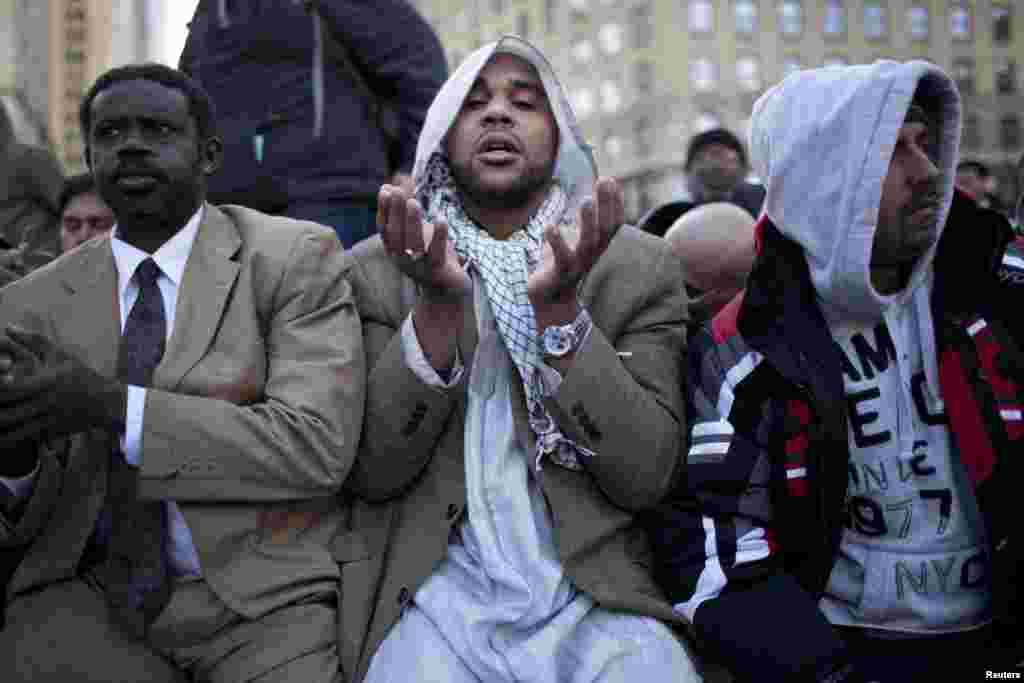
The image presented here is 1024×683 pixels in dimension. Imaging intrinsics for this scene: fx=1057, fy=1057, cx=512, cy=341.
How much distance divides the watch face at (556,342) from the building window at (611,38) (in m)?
58.3

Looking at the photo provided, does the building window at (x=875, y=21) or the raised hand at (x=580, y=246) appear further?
the building window at (x=875, y=21)

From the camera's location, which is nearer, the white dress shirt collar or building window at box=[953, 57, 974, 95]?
the white dress shirt collar

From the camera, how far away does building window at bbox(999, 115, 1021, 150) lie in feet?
174

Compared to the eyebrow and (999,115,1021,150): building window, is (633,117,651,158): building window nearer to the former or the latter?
(999,115,1021,150): building window

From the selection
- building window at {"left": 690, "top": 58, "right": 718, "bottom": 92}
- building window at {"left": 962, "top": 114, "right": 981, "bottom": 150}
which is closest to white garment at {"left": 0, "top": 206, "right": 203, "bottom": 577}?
building window at {"left": 690, "top": 58, "right": 718, "bottom": 92}

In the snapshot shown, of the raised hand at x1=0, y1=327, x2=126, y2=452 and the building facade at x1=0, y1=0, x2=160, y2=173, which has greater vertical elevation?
the building facade at x1=0, y1=0, x2=160, y2=173

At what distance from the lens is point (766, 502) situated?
8.18 feet

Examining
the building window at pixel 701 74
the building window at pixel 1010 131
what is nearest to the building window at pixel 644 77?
the building window at pixel 701 74

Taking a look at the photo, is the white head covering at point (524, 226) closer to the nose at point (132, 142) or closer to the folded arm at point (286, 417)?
the folded arm at point (286, 417)

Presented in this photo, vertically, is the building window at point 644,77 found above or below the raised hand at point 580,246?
above

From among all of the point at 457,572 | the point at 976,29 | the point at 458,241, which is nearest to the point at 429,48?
the point at 458,241

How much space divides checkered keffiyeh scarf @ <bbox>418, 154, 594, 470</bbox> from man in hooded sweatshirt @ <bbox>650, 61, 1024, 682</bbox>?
1.13 ft

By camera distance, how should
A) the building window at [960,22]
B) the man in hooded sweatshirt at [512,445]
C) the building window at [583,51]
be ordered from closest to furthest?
the man in hooded sweatshirt at [512,445] → the building window at [960,22] → the building window at [583,51]

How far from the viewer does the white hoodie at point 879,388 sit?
2480 millimetres
